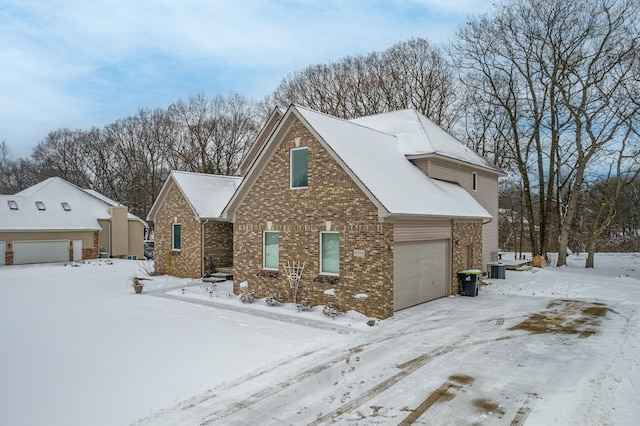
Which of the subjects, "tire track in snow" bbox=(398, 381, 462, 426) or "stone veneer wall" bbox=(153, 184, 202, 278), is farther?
"stone veneer wall" bbox=(153, 184, 202, 278)

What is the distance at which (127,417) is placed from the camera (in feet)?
20.5

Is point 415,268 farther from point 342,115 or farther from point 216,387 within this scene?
point 342,115

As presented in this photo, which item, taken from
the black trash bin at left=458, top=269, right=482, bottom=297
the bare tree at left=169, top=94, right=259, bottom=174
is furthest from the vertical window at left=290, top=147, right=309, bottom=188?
the bare tree at left=169, top=94, right=259, bottom=174

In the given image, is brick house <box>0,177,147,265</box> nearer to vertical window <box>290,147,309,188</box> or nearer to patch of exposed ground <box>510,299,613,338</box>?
vertical window <box>290,147,309,188</box>

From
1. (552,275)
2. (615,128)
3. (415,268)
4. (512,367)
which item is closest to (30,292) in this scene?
(415,268)

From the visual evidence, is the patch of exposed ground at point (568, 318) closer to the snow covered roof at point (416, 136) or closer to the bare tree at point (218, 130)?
the snow covered roof at point (416, 136)

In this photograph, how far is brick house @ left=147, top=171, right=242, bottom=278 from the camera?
829 inches

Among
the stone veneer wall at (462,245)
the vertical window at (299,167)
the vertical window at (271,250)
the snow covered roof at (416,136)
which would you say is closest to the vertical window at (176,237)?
the vertical window at (271,250)

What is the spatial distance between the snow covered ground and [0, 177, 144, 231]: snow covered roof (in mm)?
15170

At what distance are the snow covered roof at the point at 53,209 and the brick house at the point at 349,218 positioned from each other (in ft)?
64.8

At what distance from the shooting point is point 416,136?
59.5ft

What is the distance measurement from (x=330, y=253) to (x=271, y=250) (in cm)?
255

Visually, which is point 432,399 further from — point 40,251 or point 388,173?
point 40,251

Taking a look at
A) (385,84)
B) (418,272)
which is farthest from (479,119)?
(418,272)
